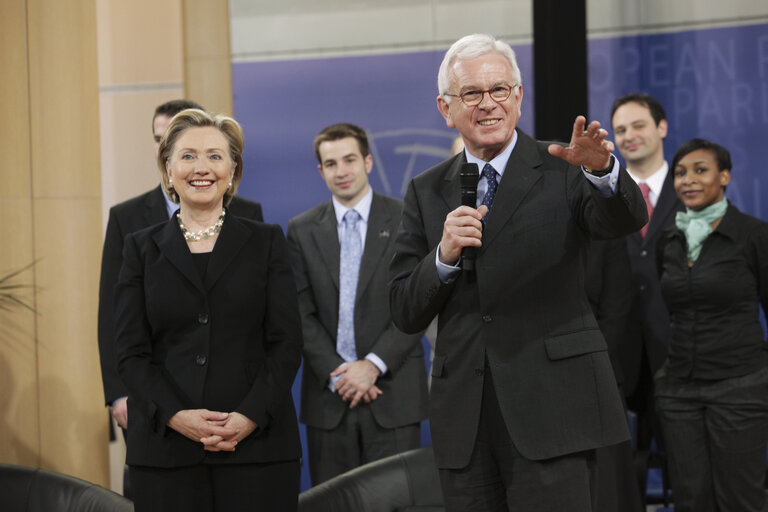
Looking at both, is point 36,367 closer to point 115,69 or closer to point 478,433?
point 115,69

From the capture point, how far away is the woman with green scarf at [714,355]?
12.7ft

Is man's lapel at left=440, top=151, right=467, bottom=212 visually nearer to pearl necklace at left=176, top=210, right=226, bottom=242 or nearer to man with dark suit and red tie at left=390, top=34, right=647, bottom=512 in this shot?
man with dark suit and red tie at left=390, top=34, right=647, bottom=512

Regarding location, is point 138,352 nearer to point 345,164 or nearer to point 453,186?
point 453,186

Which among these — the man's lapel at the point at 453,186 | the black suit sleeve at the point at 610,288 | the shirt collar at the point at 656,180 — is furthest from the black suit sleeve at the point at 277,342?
the shirt collar at the point at 656,180

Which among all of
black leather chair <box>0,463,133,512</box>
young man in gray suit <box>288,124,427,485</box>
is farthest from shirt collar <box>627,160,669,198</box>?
black leather chair <box>0,463,133,512</box>

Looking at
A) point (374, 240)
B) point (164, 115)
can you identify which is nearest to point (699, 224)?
point (374, 240)

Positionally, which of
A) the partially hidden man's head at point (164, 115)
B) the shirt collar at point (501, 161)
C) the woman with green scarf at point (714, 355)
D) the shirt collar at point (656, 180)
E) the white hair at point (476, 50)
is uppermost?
the partially hidden man's head at point (164, 115)

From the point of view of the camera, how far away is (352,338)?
399 centimetres

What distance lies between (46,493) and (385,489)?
4.60 feet

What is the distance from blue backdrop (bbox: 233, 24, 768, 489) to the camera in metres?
5.29

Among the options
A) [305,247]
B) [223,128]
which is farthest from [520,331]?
[305,247]

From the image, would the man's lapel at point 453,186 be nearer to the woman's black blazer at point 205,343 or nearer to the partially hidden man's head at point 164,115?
the woman's black blazer at point 205,343

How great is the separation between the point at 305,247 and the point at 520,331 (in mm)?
2082

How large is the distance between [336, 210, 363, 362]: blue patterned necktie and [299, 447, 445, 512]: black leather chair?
54cm
